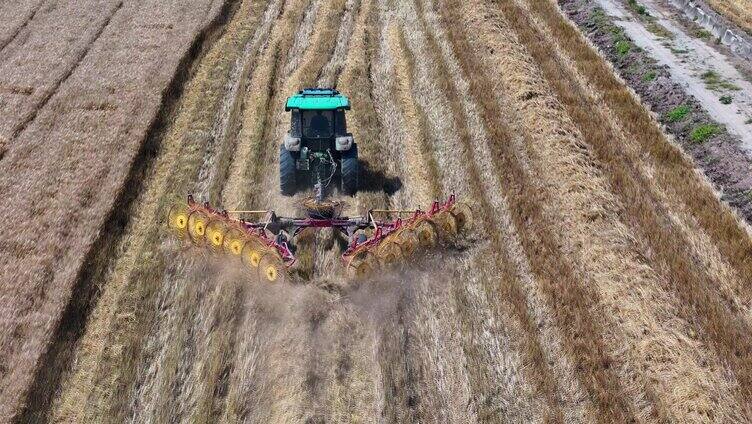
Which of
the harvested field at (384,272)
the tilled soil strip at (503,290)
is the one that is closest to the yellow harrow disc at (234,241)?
the harvested field at (384,272)

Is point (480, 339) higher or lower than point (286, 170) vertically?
lower

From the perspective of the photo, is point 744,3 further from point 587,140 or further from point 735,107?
point 587,140

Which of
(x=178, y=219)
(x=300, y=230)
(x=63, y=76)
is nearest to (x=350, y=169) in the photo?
(x=300, y=230)

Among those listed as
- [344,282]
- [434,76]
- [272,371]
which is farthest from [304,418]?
[434,76]

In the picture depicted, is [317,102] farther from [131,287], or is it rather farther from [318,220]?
[131,287]

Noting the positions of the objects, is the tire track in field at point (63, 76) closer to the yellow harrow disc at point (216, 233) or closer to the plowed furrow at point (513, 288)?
the yellow harrow disc at point (216, 233)

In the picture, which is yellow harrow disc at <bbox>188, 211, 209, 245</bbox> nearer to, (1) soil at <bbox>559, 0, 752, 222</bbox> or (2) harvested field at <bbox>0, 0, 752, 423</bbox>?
(2) harvested field at <bbox>0, 0, 752, 423</bbox>

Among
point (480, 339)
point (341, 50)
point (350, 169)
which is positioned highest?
point (350, 169)
